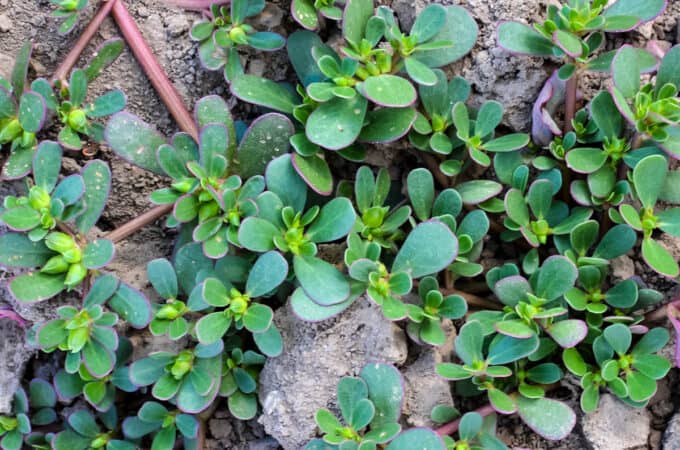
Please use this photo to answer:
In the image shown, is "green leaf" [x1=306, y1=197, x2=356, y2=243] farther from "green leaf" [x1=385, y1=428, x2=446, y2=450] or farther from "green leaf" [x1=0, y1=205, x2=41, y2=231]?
"green leaf" [x1=0, y1=205, x2=41, y2=231]

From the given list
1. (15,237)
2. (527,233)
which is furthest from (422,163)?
(15,237)

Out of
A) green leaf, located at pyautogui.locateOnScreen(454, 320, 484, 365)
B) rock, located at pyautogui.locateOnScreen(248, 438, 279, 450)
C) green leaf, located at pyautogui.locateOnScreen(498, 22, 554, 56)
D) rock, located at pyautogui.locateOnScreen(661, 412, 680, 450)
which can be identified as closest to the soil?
rock, located at pyautogui.locateOnScreen(248, 438, 279, 450)

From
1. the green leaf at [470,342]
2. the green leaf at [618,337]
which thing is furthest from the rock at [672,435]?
the green leaf at [470,342]

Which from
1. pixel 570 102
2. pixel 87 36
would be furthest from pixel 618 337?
pixel 87 36

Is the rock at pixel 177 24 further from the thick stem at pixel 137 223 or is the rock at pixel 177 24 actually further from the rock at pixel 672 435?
the rock at pixel 672 435

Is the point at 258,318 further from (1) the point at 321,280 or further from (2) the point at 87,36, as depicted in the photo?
(2) the point at 87,36

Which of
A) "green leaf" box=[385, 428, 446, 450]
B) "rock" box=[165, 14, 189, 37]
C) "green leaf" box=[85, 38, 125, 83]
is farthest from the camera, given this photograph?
"rock" box=[165, 14, 189, 37]
